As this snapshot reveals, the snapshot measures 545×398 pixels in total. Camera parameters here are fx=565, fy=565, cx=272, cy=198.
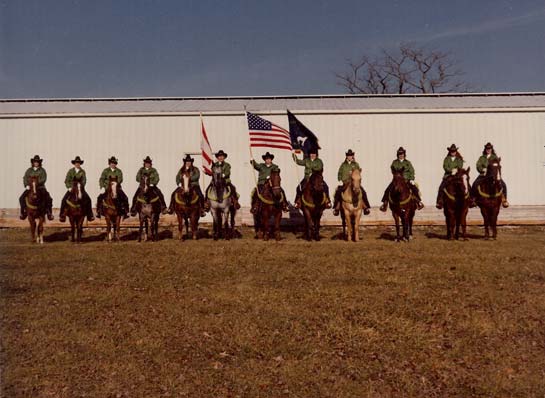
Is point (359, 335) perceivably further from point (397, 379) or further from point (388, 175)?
point (388, 175)

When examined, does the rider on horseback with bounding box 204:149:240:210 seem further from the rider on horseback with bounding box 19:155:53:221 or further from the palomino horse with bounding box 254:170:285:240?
the rider on horseback with bounding box 19:155:53:221

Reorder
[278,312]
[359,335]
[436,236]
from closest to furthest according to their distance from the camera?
[359,335] → [278,312] → [436,236]

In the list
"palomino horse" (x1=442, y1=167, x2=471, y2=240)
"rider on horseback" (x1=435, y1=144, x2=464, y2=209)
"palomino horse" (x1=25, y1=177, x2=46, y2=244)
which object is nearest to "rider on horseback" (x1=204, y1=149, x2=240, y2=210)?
"palomino horse" (x1=25, y1=177, x2=46, y2=244)

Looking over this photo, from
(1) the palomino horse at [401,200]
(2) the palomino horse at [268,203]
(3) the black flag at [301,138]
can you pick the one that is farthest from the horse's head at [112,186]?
(1) the palomino horse at [401,200]

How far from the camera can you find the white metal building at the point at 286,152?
24.9 metres

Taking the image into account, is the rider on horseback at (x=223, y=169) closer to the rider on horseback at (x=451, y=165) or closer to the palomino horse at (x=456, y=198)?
the rider on horseback at (x=451, y=165)

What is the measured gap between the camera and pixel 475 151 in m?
25.0

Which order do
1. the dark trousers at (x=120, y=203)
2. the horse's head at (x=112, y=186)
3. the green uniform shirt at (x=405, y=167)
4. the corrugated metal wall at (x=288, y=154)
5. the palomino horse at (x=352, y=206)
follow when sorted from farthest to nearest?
1. the corrugated metal wall at (x=288, y=154)
2. the dark trousers at (x=120, y=203)
3. the horse's head at (x=112, y=186)
4. the green uniform shirt at (x=405, y=167)
5. the palomino horse at (x=352, y=206)

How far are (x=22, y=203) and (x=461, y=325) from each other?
1472 centimetres

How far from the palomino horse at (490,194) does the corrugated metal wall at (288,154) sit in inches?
250

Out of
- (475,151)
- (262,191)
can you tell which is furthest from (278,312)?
(475,151)

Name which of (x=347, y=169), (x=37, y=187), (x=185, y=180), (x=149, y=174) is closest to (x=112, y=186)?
(x=149, y=174)

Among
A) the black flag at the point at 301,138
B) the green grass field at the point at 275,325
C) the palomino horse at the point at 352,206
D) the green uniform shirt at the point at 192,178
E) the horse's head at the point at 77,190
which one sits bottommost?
the green grass field at the point at 275,325

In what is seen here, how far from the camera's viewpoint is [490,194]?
18219mm
